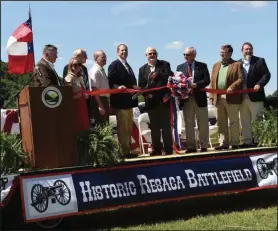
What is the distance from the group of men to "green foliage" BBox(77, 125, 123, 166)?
0.99 meters

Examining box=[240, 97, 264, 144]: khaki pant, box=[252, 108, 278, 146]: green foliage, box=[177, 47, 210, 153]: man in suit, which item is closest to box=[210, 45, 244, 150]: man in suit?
box=[240, 97, 264, 144]: khaki pant

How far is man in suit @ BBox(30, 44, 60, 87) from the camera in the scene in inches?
249

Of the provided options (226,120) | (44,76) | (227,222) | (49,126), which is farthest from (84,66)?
(227,222)

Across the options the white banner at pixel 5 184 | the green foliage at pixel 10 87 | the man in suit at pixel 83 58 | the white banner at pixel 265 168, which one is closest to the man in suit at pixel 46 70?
the man in suit at pixel 83 58

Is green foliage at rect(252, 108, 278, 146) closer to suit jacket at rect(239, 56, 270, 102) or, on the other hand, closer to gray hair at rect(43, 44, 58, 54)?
suit jacket at rect(239, 56, 270, 102)

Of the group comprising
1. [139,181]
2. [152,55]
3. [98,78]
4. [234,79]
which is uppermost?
[152,55]

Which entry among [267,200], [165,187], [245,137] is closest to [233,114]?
[245,137]

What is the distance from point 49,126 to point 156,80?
6.97 feet

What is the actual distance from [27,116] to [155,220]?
7.58ft

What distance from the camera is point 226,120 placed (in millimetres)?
8406

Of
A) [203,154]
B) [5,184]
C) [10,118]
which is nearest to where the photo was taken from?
[5,184]

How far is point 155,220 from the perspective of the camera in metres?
6.85

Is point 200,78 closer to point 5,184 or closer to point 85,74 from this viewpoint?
point 85,74

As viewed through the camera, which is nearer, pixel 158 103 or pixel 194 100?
pixel 158 103
